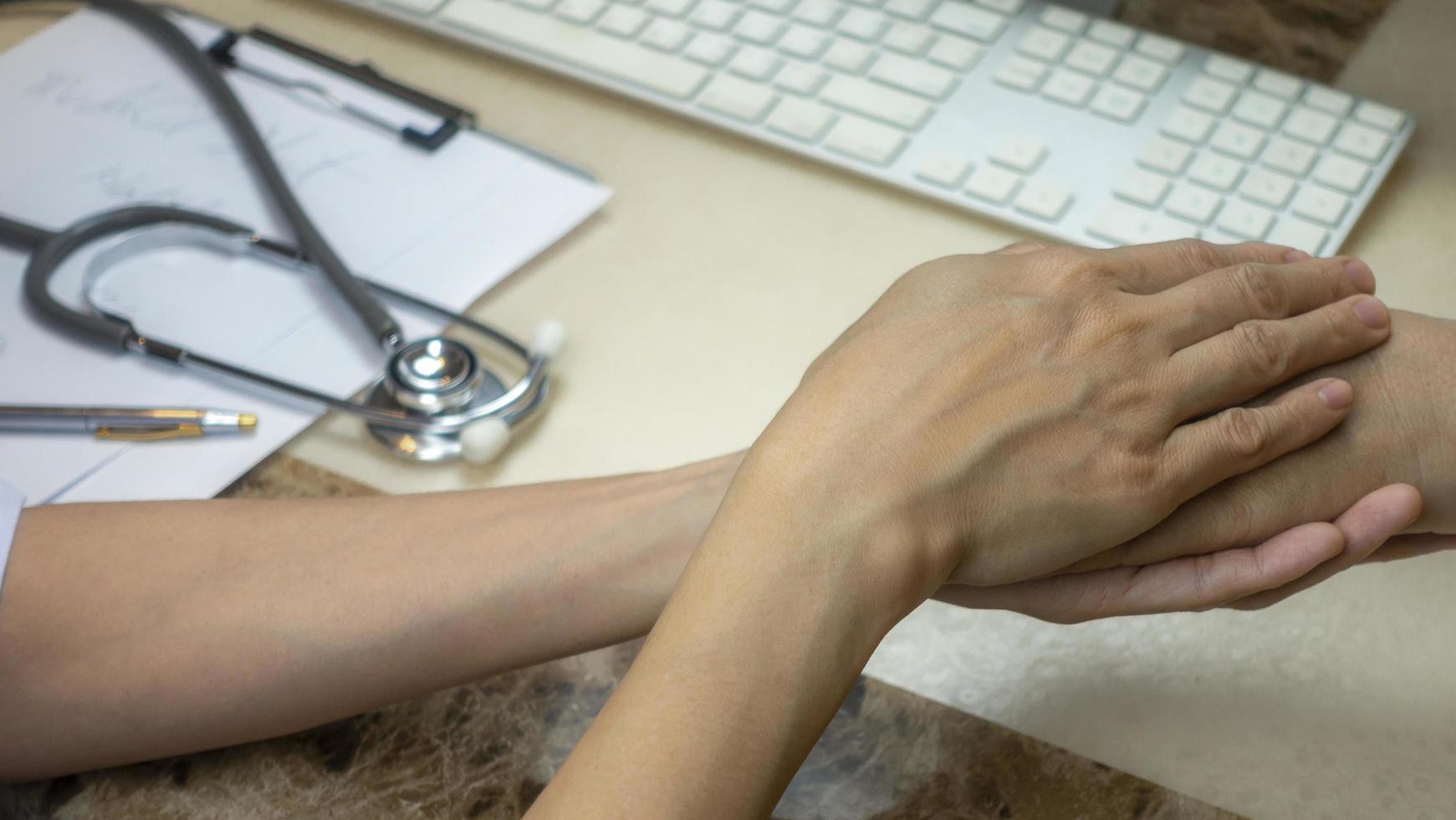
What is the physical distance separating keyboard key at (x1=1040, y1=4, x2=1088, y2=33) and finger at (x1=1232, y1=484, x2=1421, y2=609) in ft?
1.58

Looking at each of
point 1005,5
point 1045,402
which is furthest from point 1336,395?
point 1005,5

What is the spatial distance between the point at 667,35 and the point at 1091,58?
0.32 metres

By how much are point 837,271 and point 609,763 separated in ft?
1.45

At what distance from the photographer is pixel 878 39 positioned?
38.4 inches

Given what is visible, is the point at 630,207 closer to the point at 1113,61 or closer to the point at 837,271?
the point at 837,271

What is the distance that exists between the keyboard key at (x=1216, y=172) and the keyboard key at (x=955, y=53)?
0.19 meters

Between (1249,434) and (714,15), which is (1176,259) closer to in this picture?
(1249,434)

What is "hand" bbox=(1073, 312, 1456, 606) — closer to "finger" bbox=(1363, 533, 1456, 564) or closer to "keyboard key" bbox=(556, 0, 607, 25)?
"finger" bbox=(1363, 533, 1456, 564)

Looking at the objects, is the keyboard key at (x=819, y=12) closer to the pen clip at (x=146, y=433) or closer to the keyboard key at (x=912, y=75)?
the keyboard key at (x=912, y=75)

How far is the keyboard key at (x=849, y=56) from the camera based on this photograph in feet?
3.13

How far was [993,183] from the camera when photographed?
2.87 feet

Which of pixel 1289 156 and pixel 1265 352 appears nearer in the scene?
pixel 1265 352

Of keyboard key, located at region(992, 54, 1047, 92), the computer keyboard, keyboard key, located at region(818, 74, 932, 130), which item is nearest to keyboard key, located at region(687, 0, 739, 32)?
the computer keyboard

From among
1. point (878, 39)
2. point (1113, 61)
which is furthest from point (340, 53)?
point (1113, 61)
